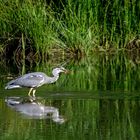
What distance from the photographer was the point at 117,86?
1209cm

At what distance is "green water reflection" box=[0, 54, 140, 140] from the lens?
26.3ft

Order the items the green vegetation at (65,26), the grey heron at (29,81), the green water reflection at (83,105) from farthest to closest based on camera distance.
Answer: the green vegetation at (65,26) < the grey heron at (29,81) < the green water reflection at (83,105)

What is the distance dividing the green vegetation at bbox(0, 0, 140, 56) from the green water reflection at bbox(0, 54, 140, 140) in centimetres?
151

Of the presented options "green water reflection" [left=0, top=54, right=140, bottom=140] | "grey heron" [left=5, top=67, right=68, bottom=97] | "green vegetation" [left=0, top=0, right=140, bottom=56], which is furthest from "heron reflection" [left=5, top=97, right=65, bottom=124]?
"green vegetation" [left=0, top=0, right=140, bottom=56]

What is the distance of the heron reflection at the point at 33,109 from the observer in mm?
9148

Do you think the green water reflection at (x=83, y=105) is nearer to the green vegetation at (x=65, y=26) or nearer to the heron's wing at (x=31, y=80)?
the heron's wing at (x=31, y=80)

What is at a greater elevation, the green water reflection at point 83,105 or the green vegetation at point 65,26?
the green vegetation at point 65,26

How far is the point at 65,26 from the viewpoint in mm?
17375

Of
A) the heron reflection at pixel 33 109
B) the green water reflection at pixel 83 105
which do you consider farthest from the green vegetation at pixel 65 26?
the heron reflection at pixel 33 109

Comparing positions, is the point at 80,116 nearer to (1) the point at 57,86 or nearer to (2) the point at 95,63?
(1) the point at 57,86

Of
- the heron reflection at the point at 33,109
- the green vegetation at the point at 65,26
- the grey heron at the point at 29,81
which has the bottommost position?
the heron reflection at the point at 33,109

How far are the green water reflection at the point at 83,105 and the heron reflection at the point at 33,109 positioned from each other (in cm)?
3

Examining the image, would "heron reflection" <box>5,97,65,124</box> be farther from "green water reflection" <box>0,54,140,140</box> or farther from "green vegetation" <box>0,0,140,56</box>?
"green vegetation" <box>0,0,140,56</box>

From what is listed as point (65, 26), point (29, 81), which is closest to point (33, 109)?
point (29, 81)
